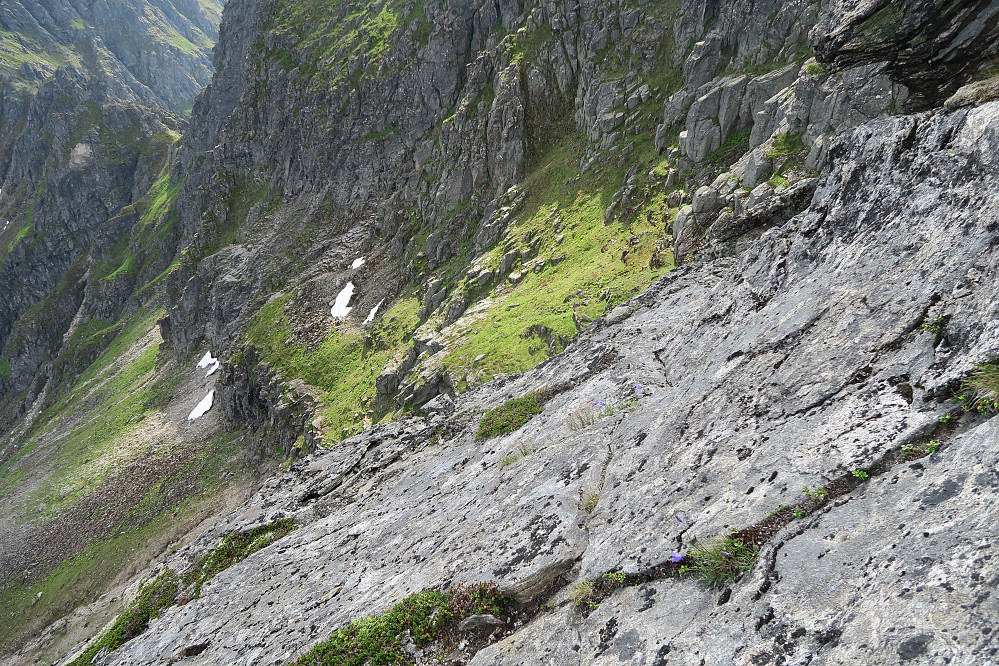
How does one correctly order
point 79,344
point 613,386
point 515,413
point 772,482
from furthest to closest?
point 79,344 → point 515,413 → point 613,386 → point 772,482

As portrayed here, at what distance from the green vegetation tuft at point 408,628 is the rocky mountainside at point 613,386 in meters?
0.08

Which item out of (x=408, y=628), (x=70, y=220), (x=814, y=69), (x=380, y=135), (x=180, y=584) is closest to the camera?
(x=408, y=628)

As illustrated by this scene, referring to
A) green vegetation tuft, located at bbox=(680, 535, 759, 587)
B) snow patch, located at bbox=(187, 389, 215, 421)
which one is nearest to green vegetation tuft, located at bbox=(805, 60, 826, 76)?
green vegetation tuft, located at bbox=(680, 535, 759, 587)

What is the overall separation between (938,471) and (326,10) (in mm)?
115663

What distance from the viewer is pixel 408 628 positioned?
28.9ft

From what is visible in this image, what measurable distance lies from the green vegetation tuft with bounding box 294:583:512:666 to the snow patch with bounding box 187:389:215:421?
7315 centimetres

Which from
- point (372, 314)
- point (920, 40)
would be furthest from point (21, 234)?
point (920, 40)

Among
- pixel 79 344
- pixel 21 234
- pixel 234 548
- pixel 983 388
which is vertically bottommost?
pixel 234 548

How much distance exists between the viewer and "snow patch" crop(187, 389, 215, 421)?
2734 inches

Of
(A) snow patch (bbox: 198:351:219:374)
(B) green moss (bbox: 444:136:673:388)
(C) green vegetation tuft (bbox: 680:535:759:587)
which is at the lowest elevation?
(B) green moss (bbox: 444:136:673:388)

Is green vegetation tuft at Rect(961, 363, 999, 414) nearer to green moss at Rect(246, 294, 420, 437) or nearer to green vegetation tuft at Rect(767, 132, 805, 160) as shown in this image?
green vegetation tuft at Rect(767, 132, 805, 160)

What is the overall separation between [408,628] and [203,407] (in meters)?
76.5

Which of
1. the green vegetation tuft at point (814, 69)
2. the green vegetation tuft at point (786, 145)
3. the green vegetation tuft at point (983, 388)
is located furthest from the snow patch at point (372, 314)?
the green vegetation tuft at point (983, 388)

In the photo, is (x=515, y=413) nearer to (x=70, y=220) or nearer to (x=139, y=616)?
(x=139, y=616)
